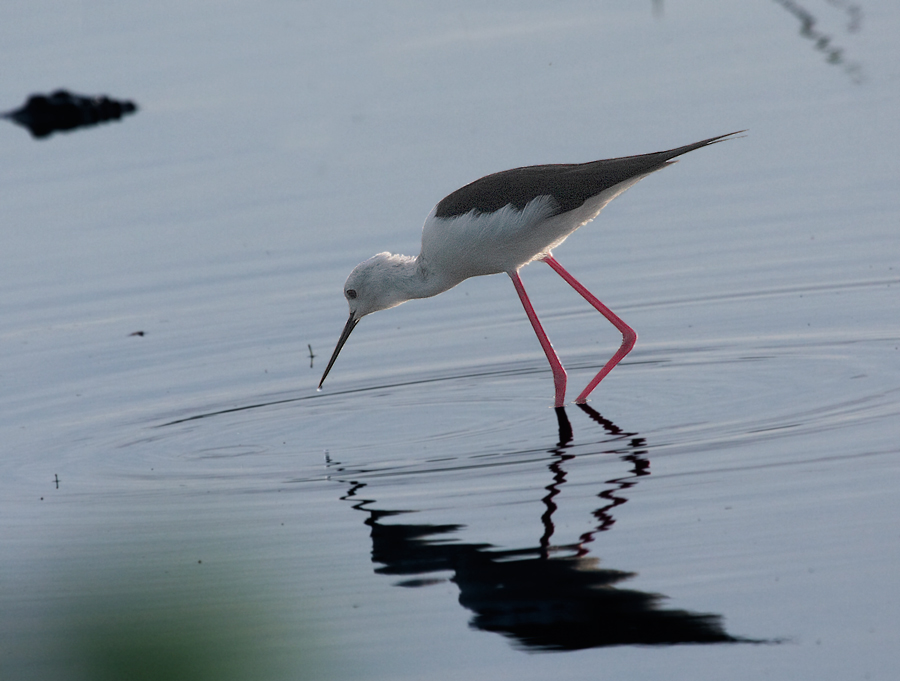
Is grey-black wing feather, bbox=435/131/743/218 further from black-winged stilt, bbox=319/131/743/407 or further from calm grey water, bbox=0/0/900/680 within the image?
calm grey water, bbox=0/0/900/680

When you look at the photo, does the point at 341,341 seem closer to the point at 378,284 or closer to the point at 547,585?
the point at 378,284

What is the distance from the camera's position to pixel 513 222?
7504 millimetres

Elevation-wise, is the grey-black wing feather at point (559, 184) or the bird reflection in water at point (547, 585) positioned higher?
the grey-black wing feather at point (559, 184)

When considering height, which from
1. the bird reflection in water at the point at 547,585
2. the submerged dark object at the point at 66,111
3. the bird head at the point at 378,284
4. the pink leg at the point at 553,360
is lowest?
the bird reflection in water at the point at 547,585

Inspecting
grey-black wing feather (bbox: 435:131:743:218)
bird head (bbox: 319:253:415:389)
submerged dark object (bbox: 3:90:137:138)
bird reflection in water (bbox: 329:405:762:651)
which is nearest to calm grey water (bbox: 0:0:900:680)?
bird reflection in water (bbox: 329:405:762:651)

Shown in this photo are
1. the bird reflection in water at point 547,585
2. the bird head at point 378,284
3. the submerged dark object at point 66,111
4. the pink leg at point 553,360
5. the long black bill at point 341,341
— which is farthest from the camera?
the submerged dark object at point 66,111

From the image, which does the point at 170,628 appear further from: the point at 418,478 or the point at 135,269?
the point at 135,269

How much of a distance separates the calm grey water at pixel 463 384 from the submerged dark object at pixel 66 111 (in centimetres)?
62

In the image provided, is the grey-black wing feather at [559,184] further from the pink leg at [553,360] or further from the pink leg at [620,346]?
the pink leg at [620,346]

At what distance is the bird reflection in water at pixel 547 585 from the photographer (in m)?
4.21

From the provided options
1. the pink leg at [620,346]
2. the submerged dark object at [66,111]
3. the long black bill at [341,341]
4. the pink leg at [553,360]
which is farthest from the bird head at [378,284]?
the submerged dark object at [66,111]

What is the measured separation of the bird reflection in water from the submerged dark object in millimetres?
14349

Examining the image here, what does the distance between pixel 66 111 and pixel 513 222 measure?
1358 centimetres

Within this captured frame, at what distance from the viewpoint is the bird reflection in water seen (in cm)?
421
